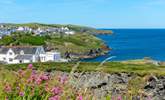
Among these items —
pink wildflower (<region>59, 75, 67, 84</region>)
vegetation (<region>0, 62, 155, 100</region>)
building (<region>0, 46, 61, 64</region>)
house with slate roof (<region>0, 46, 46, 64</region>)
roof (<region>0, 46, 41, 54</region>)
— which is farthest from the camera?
roof (<region>0, 46, 41, 54</region>)

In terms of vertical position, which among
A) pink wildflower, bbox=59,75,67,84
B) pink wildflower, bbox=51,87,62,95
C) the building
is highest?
pink wildflower, bbox=59,75,67,84

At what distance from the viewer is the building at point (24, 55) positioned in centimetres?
9488

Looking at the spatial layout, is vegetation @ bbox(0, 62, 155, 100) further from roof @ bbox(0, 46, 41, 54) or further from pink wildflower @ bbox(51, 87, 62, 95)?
roof @ bbox(0, 46, 41, 54)

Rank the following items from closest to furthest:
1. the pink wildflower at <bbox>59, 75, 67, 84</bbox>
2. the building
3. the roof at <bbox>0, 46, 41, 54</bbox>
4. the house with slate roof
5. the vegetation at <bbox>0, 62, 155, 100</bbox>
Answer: the vegetation at <bbox>0, 62, 155, 100</bbox> → the pink wildflower at <bbox>59, 75, 67, 84</bbox> → the house with slate roof → the building → the roof at <bbox>0, 46, 41, 54</bbox>

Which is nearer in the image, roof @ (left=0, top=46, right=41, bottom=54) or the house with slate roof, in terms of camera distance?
the house with slate roof

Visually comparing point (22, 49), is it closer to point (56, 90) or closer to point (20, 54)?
point (20, 54)

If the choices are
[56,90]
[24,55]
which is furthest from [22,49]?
[56,90]

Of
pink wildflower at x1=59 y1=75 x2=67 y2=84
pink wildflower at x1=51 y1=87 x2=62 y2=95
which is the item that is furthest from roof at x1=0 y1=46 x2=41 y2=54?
pink wildflower at x1=51 y1=87 x2=62 y2=95

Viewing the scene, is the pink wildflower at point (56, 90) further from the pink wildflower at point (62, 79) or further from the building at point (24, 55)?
the building at point (24, 55)

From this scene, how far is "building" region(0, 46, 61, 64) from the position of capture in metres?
94.9

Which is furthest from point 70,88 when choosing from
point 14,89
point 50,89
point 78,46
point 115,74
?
point 78,46

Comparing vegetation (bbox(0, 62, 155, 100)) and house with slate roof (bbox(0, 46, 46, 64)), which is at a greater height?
vegetation (bbox(0, 62, 155, 100))

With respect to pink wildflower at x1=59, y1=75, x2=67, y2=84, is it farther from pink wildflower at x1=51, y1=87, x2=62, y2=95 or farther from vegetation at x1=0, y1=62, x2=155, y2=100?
pink wildflower at x1=51, y1=87, x2=62, y2=95

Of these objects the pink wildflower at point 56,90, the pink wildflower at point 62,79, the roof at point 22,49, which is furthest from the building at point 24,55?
the pink wildflower at point 56,90
